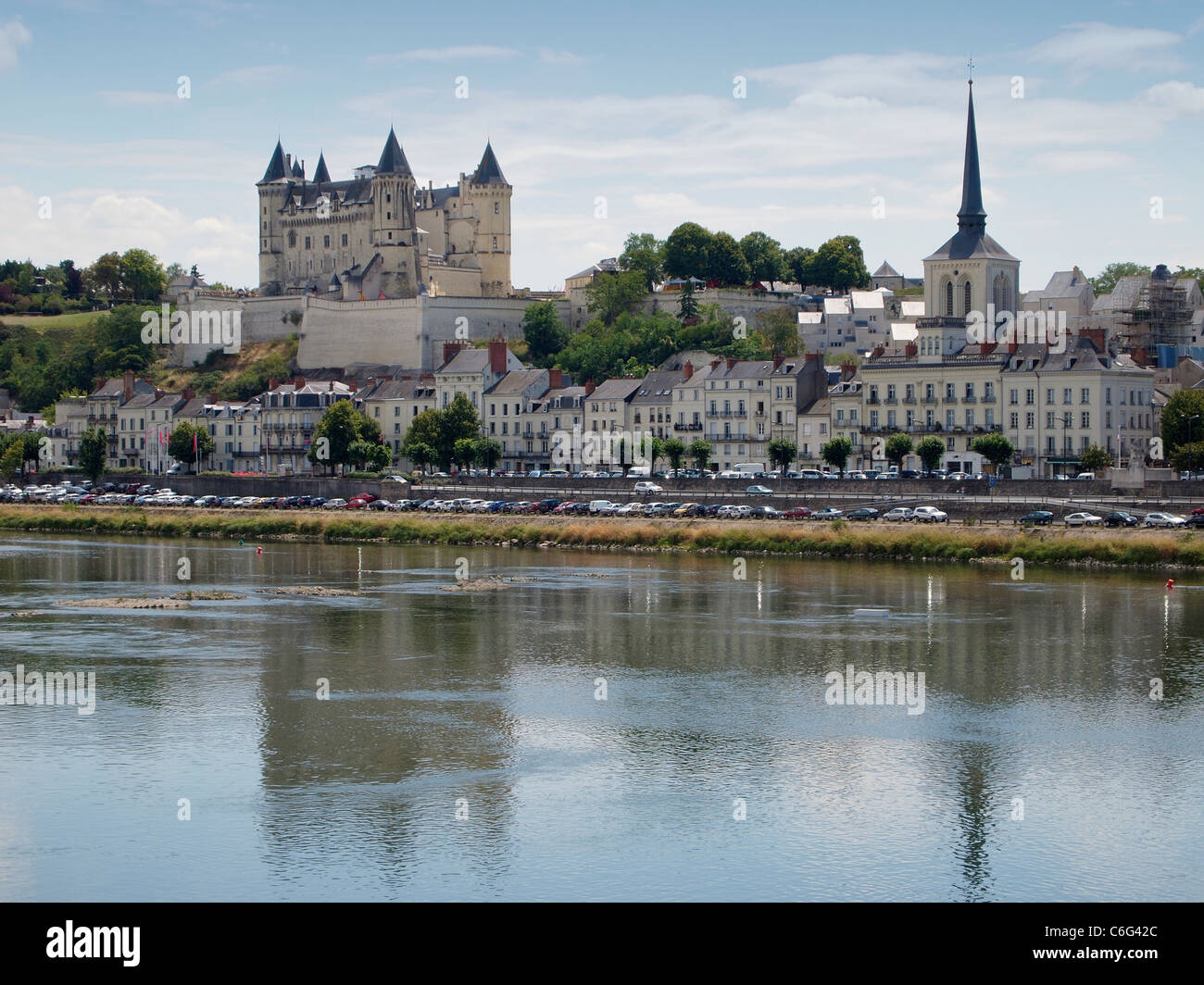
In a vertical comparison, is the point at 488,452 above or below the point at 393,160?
below

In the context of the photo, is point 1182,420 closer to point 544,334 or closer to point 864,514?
point 864,514

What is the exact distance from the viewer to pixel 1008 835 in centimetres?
Answer: 1867

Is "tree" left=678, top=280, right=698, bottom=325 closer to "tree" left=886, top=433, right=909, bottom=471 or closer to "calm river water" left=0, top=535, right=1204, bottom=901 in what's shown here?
"tree" left=886, top=433, right=909, bottom=471

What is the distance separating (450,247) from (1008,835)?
9118 cm

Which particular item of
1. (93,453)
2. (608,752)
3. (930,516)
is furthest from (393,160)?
(608,752)

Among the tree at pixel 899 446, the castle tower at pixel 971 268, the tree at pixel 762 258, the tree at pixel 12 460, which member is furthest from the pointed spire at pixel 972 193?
the tree at pixel 12 460

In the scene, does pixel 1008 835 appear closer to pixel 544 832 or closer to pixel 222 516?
pixel 544 832

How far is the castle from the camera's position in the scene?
10194 cm

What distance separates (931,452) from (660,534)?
13257 mm

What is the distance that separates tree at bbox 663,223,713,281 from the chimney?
75.0 ft

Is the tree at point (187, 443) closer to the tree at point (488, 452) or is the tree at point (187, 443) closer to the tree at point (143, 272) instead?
the tree at point (488, 452)

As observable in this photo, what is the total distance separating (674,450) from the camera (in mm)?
66125

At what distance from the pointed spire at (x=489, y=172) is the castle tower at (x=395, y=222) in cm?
476
